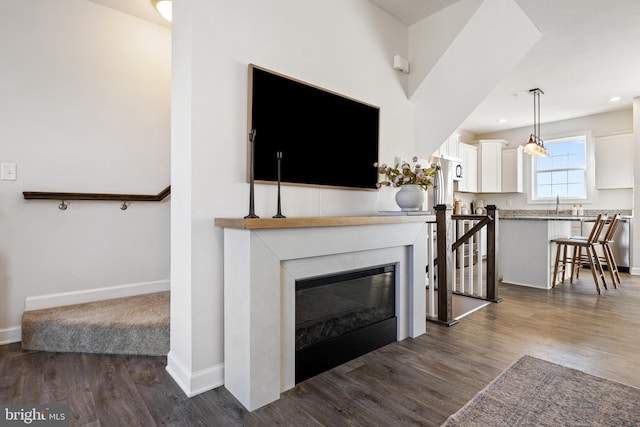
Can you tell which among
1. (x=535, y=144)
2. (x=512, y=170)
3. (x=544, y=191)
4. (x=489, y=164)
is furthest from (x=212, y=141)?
(x=544, y=191)

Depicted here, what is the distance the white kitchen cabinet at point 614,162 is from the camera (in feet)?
17.6

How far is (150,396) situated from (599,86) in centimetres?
608

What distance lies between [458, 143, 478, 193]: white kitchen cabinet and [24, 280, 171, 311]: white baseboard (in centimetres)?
543

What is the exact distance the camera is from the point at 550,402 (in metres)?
1.66

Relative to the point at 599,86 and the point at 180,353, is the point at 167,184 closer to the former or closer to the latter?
the point at 180,353

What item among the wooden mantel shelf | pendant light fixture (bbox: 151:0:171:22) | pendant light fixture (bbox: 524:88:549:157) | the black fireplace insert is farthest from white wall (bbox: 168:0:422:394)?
pendant light fixture (bbox: 524:88:549:157)

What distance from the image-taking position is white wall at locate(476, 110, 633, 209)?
5465 millimetres

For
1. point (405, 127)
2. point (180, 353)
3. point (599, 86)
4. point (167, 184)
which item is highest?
point (599, 86)

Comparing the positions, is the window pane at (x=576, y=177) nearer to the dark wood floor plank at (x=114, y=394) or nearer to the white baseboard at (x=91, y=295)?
the white baseboard at (x=91, y=295)

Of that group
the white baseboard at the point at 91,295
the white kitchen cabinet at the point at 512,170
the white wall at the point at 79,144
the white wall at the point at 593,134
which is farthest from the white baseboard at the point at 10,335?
the white wall at the point at 593,134

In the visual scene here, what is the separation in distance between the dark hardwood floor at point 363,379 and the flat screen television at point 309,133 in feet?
Result: 4.17

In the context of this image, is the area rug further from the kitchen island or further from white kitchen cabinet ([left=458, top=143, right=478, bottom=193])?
white kitchen cabinet ([left=458, top=143, right=478, bottom=193])

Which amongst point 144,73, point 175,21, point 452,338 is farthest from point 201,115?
point 452,338

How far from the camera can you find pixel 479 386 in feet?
6.04
